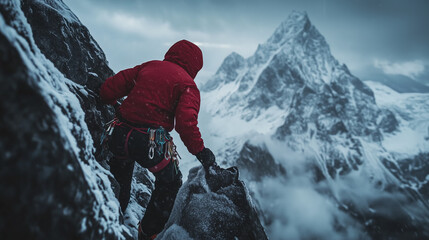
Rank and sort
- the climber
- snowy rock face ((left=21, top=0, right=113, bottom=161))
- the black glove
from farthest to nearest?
snowy rock face ((left=21, top=0, right=113, bottom=161)) < the black glove < the climber

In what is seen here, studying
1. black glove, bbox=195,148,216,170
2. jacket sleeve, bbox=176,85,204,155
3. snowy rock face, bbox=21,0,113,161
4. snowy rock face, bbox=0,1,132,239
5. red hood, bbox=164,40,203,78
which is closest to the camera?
snowy rock face, bbox=0,1,132,239

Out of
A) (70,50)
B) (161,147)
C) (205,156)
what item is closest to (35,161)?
(161,147)

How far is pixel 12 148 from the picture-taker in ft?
4.19

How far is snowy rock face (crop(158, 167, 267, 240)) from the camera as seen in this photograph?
137 inches

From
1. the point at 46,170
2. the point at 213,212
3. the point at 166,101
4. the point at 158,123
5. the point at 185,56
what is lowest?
the point at 213,212

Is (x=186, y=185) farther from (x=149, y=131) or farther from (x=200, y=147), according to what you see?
(x=149, y=131)

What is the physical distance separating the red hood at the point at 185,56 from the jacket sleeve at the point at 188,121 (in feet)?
2.23

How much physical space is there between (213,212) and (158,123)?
1.90 meters

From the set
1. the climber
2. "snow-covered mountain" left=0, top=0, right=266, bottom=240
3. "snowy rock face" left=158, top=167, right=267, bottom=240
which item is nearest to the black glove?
the climber

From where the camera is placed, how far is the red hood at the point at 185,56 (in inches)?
141

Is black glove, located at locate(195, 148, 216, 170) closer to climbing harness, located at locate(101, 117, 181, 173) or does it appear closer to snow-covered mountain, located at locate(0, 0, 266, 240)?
climbing harness, located at locate(101, 117, 181, 173)

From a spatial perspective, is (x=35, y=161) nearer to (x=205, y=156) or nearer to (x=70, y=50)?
(x=205, y=156)

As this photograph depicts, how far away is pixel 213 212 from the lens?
3.64 metres

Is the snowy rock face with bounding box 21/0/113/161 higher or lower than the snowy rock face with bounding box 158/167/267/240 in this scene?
higher
